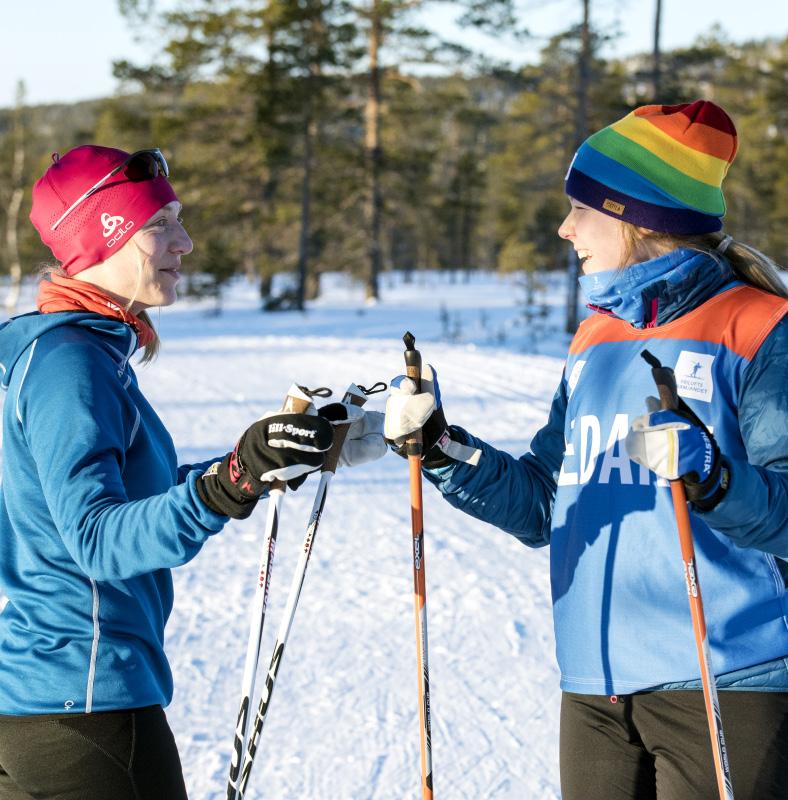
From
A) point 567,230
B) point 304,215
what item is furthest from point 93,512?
point 304,215

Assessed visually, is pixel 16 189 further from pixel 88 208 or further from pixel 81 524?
pixel 81 524

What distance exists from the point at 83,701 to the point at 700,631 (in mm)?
1272

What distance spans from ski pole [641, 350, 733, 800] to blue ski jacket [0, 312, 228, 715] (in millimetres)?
896

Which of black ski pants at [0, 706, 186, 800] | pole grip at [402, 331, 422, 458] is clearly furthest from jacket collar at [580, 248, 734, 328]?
black ski pants at [0, 706, 186, 800]

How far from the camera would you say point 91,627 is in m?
1.91

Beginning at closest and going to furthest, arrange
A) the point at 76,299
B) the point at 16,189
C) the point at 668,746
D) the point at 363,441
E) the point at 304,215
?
the point at 668,746, the point at 76,299, the point at 363,441, the point at 304,215, the point at 16,189

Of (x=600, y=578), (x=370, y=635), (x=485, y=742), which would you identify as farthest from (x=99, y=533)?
(x=370, y=635)

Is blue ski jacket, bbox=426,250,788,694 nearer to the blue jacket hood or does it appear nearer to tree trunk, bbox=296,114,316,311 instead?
the blue jacket hood

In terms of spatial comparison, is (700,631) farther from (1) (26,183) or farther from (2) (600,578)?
(1) (26,183)

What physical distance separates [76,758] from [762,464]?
154 centimetres

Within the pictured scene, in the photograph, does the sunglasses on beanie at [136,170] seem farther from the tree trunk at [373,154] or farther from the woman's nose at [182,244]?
the tree trunk at [373,154]

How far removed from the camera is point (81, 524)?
176 centimetres

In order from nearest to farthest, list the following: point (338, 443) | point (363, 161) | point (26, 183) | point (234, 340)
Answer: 1. point (338, 443)
2. point (234, 340)
3. point (363, 161)
4. point (26, 183)

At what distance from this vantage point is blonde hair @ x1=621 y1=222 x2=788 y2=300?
207cm
